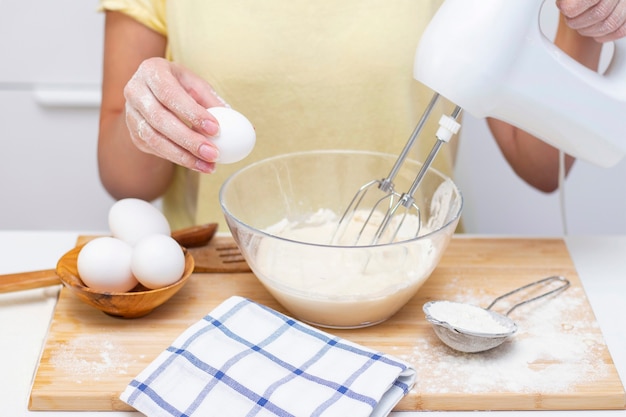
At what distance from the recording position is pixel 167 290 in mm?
864

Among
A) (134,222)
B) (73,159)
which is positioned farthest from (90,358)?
(73,159)

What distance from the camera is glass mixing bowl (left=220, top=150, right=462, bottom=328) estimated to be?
2.72ft

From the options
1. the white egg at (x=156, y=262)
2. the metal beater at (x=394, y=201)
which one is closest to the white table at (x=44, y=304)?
the white egg at (x=156, y=262)

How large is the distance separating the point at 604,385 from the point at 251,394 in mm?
343

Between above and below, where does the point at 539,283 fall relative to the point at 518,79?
below

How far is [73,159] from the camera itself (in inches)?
75.2

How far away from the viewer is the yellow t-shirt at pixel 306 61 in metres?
1.14

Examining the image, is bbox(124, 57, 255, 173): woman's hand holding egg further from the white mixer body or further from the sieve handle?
the sieve handle

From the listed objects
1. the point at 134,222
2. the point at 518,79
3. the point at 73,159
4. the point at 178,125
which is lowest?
the point at 73,159

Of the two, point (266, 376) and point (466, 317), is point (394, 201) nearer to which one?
point (466, 317)

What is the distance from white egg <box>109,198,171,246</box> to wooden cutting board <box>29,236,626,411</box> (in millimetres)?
83

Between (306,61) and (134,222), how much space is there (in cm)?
38

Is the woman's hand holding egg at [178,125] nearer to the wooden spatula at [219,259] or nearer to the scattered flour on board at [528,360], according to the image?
the wooden spatula at [219,259]

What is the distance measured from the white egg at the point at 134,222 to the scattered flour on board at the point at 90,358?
13 centimetres
